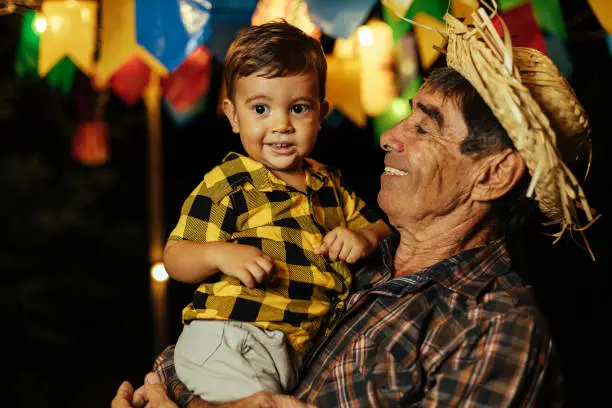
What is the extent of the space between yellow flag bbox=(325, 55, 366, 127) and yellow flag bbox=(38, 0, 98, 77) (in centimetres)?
85

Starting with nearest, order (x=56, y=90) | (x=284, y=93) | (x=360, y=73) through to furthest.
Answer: (x=284, y=93)
(x=360, y=73)
(x=56, y=90)

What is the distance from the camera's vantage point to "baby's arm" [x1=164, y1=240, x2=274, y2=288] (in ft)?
4.79

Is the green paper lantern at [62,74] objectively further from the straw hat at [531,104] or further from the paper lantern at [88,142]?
the straw hat at [531,104]

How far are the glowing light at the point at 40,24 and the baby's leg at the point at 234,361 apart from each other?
5.11 feet

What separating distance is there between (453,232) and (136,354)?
3237 mm

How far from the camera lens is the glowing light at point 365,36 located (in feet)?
8.76

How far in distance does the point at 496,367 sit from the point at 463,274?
0.81ft

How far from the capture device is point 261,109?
1.58 meters

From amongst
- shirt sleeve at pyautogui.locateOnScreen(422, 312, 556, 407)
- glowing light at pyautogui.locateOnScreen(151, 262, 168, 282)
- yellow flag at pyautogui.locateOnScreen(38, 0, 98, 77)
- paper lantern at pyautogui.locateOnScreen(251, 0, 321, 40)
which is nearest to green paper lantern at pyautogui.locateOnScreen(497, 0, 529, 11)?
paper lantern at pyautogui.locateOnScreen(251, 0, 321, 40)

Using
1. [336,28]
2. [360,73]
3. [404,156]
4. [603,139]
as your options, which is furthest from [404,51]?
[404,156]

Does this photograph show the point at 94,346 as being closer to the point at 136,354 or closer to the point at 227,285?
the point at 136,354

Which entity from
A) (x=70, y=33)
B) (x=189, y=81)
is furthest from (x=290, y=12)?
(x=189, y=81)

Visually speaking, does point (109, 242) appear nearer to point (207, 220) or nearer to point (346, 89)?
point (346, 89)

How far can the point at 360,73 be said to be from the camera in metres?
2.63
